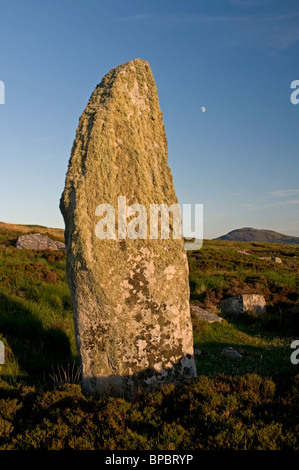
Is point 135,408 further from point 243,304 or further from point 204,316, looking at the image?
point 243,304

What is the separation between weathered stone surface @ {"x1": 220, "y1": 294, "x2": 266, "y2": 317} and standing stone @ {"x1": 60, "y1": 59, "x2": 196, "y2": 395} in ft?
32.5

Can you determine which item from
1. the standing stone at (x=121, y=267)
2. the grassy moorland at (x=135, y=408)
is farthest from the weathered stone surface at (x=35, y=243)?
the standing stone at (x=121, y=267)

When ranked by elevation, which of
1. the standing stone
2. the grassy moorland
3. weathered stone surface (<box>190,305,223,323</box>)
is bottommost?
weathered stone surface (<box>190,305,223,323</box>)

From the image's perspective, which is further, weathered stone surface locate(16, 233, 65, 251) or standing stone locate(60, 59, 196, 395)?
weathered stone surface locate(16, 233, 65, 251)

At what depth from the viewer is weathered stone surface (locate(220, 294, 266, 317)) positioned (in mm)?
15125

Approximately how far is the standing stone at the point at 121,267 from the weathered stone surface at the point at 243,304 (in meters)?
9.89

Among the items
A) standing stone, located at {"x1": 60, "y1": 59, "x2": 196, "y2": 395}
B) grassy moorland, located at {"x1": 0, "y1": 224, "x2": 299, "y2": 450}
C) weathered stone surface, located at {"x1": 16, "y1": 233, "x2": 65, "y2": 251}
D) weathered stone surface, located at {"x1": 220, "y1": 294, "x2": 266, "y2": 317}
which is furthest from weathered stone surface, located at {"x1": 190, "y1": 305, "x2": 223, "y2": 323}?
weathered stone surface, located at {"x1": 16, "y1": 233, "x2": 65, "y2": 251}

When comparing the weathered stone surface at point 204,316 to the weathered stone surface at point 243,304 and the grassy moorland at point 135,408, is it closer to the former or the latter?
the weathered stone surface at point 243,304

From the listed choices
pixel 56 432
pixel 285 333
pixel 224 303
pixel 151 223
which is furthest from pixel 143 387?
pixel 224 303

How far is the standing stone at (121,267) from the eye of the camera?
5332mm

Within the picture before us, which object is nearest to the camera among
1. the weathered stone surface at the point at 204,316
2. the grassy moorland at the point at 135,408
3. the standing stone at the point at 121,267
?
the grassy moorland at the point at 135,408

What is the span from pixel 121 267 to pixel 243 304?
10.8m

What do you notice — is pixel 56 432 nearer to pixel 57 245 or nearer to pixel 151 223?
pixel 151 223

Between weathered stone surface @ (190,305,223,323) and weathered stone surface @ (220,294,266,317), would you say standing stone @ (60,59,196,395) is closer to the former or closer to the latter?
weathered stone surface @ (190,305,223,323)
